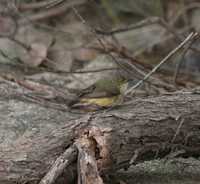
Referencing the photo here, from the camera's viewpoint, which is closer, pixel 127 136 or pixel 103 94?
pixel 127 136

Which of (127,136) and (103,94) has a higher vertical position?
(103,94)

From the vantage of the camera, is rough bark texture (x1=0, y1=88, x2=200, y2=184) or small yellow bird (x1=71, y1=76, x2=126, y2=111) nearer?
rough bark texture (x1=0, y1=88, x2=200, y2=184)

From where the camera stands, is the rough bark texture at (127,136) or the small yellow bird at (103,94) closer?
the rough bark texture at (127,136)

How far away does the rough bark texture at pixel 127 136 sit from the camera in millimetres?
1952

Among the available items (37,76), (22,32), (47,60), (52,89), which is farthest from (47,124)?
(22,32)

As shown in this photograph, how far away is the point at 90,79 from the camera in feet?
10.9

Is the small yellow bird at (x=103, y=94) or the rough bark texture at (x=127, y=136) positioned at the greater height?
the small yellow bird at (x=103, y=94)

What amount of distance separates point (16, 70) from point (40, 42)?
75 cm

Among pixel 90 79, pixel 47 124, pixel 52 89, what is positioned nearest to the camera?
pixel 47 124

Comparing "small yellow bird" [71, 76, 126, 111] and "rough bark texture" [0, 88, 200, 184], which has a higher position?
"small yellow bird" [71, 76, 126, 111]

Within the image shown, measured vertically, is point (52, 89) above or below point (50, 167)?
above

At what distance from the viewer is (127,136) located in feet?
6.58

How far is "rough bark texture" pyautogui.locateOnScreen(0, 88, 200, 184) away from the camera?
1952mm

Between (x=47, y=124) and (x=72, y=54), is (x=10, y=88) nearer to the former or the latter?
(x=47, y=124)
